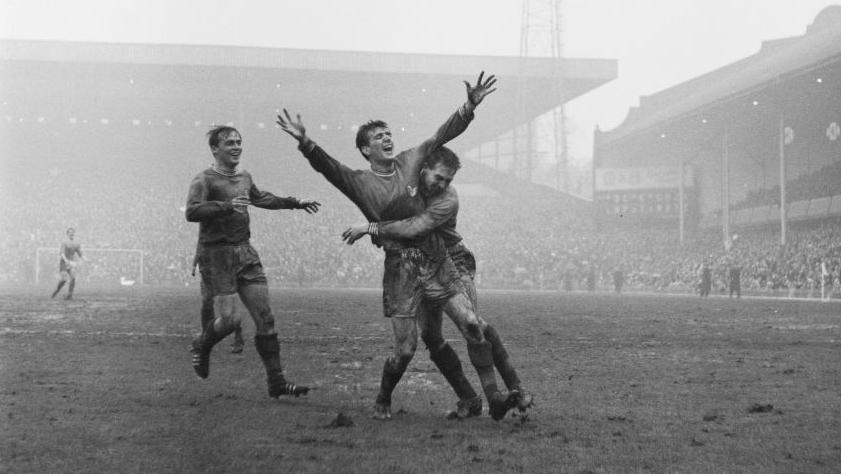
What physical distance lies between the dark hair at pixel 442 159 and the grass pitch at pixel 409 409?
1678mm

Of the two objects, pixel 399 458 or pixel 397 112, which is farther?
pixel 397 112

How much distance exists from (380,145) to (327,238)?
45.2 metres

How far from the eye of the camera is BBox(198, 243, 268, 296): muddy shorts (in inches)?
298

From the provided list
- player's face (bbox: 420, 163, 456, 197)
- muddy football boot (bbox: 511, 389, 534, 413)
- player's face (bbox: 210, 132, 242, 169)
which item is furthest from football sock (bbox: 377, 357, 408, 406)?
player's face (bbox: 210, 132, 242, 169)

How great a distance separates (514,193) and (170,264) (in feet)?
83.0

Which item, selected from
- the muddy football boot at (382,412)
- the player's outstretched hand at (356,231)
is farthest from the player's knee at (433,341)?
the player's outstretched hand at (356,231)

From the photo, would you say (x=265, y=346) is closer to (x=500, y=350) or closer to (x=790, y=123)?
(x=500, y=350)

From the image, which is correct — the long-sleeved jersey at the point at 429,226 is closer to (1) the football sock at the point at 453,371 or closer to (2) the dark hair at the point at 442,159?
(2) the dark hair at the point at 442,159

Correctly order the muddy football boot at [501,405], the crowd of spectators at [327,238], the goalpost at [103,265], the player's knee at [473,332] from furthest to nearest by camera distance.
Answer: the goalpost at [103,265] → the crowd of spectators at [327,238] → the player's knee at [473,332] → the muddy football boot at [501,405]

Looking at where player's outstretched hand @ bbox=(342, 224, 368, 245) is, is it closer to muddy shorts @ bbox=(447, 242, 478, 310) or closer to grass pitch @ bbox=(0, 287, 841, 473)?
muddy shorts @ bbox=(447, 242, 478, 310)

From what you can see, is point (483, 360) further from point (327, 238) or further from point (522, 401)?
point (327, 238)

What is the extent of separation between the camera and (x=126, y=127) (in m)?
65.2

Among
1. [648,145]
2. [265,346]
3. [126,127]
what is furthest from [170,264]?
[265,346]

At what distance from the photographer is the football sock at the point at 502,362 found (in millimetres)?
6469
